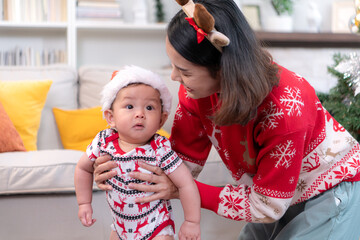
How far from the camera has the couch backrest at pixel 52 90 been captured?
98.9 inches

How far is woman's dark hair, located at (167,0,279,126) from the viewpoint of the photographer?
1.02 meters

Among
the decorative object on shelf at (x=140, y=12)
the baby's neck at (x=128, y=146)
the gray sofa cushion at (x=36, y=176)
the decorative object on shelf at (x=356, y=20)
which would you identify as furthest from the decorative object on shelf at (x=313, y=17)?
the baby's neck at (x=128, y=146)

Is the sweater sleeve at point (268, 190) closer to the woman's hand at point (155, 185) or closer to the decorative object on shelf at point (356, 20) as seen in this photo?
the woman's hand at point (155, 185)

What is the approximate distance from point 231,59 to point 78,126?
158cm

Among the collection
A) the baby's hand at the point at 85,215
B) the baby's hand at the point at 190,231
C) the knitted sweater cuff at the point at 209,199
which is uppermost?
the knitted sweater cuff at the point at 209,199

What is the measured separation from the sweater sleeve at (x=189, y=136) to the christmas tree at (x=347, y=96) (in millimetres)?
850

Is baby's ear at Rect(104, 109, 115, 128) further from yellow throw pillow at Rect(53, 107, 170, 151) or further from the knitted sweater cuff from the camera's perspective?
yellow throw pillow at Rect(53, 107, 170, 151)

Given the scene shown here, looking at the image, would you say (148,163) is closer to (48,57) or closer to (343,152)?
(343,152)

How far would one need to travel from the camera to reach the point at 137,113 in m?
1.15

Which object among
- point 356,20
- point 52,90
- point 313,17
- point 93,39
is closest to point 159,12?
point 93,39

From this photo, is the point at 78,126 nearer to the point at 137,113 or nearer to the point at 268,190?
the point at 137,113

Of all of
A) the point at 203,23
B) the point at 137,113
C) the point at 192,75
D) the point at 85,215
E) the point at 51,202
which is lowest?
the point at 51,202

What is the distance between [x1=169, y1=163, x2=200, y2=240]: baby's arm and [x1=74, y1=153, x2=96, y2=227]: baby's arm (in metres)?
0.26

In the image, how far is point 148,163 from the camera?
46.3 inches
